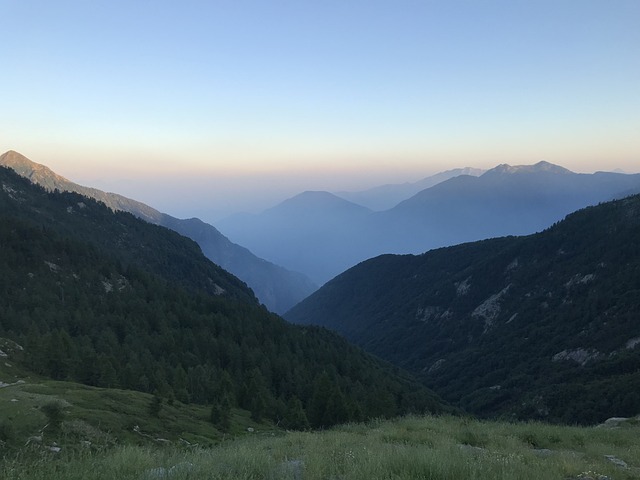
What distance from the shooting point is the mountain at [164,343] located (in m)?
58.3

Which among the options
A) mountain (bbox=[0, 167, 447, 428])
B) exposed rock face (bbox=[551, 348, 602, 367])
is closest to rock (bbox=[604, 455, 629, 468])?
mountain (bbox=[0, 167, 447, 428])

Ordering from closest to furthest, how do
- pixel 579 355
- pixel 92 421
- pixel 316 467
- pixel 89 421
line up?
1. pixel 316 467
2. pixel 89 421
3. pixel 92 421
4. pixel 579 355

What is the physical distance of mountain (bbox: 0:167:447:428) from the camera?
58.3 meters

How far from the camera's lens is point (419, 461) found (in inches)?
340

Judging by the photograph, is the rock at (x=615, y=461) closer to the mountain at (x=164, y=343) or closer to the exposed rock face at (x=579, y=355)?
the mountain at (x=164, y=343)

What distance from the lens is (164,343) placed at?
10775cm

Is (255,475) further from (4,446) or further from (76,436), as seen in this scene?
(76,436)

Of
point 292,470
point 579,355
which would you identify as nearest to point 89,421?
point 292,470

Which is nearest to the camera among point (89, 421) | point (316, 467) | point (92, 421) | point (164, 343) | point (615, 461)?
point (316, 467)

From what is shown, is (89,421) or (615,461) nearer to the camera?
(615,461)

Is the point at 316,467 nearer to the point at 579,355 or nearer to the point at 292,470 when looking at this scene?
the point at 292,470

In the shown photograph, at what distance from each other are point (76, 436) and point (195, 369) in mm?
64843

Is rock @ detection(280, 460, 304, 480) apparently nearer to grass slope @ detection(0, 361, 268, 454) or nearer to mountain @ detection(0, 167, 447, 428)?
grass slope @ detection(0, 361, 268, 454)

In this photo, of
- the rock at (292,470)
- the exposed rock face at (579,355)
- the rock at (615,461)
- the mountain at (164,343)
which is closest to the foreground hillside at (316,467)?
the rock at (292,470)
